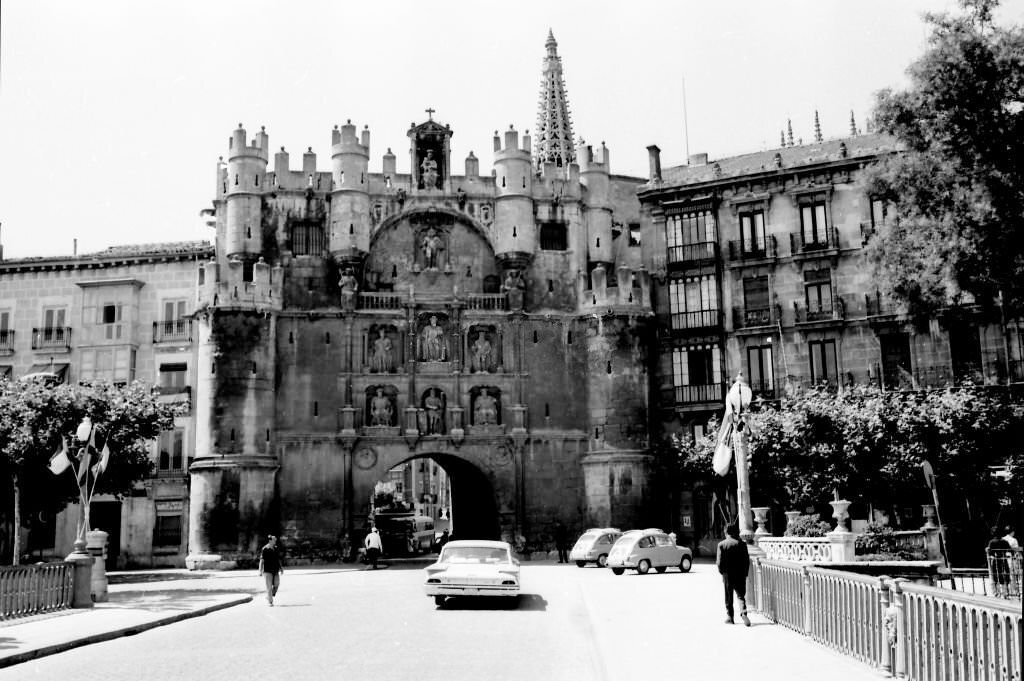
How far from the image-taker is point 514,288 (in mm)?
47281

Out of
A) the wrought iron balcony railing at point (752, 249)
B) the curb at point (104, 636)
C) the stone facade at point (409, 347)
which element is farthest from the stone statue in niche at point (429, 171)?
the curb at point (104, 636)

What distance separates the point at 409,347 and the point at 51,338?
56.8ft

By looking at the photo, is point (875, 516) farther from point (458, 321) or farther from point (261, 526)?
point (261, 526)

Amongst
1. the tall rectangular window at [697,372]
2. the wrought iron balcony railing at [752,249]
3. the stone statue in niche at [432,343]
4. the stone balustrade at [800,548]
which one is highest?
the wrought iron balcony railing at [752,249]

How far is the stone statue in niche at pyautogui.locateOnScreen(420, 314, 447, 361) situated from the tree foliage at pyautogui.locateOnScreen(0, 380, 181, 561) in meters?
11.2

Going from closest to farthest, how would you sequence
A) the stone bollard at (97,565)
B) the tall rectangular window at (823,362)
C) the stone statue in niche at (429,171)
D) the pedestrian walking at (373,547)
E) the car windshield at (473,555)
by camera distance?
the car windshield at (473,555) < the stone bollard at (97,565) < the pedestrian walking at (373,547) < the tall rectangular window at (823,362) < the stone statue in niche at (429,171)

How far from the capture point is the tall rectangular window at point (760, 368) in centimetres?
4659

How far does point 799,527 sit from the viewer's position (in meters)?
35.1

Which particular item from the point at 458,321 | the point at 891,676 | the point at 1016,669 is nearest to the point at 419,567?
the point at 458,321

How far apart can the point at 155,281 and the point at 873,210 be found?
107 feet

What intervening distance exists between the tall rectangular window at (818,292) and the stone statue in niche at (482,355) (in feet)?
45.7

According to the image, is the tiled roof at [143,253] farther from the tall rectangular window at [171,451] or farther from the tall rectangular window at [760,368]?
the tall rectangular window at [760,368]

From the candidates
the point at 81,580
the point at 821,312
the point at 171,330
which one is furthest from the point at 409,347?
the point at 81,580

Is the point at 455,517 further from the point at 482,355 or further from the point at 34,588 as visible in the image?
the point at 34,588
